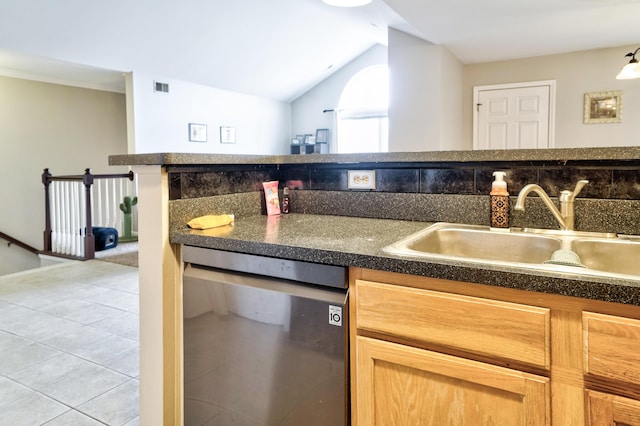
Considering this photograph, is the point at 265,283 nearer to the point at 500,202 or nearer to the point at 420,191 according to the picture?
the point at 420,191

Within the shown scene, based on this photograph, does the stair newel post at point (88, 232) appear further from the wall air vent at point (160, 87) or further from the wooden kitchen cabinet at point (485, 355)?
the wooden kitchen cabinet at point (485, 355)

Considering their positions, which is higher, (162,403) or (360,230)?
(360,230)

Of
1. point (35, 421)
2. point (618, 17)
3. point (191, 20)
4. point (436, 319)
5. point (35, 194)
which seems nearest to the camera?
point (436, 319)

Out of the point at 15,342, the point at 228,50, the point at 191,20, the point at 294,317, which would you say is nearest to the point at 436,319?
the point at 294,317

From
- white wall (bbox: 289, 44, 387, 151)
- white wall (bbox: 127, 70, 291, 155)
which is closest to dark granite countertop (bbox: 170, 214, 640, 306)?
white wall (bbox: 127, 70, 291, 155)

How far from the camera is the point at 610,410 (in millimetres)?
827

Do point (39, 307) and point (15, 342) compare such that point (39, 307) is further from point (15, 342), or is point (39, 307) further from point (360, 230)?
point (360, 230)

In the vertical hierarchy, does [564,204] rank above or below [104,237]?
above

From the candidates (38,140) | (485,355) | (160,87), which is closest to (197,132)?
(160,87)

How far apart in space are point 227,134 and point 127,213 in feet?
7.25

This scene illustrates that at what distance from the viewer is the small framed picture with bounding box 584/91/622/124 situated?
4691 mm

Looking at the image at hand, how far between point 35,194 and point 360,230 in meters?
6.19

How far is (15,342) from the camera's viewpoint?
105 inches

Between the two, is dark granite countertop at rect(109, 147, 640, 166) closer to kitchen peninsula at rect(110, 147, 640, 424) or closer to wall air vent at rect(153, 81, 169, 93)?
kitchen peninsula at rect(110, 147, 640, 424)
